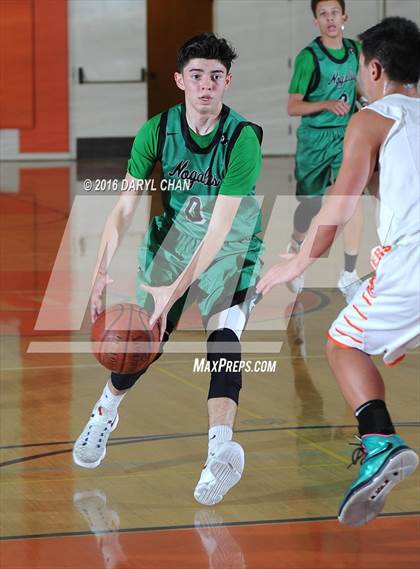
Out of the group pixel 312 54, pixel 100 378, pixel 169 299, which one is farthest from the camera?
pixel 312 54

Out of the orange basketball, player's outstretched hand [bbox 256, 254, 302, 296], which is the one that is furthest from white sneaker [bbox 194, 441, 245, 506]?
player's outstretched hand [bbox 256, 254, 302, 296]

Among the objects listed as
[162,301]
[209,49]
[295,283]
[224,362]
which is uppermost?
[209,49]

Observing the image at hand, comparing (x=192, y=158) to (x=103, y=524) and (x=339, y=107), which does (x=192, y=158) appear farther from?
(x=339, y=107)

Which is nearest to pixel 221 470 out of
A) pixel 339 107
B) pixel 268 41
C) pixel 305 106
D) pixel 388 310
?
pixel 388 310

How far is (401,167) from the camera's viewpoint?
306cm

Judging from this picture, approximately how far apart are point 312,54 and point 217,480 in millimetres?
4313

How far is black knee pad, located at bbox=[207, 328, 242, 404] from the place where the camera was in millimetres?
4297

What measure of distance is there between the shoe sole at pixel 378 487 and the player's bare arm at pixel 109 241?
1150mm

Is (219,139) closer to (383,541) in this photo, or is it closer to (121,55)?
(383,541)

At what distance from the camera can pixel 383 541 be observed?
4227 millimetres

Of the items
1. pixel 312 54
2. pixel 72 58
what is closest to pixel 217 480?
pixel 312 54

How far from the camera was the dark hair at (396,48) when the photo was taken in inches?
123

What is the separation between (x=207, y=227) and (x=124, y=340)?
0.61m

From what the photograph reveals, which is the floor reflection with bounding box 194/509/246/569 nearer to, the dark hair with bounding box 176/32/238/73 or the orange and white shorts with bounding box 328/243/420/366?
the orange and white shorts with bounding box 328/243/420/366
